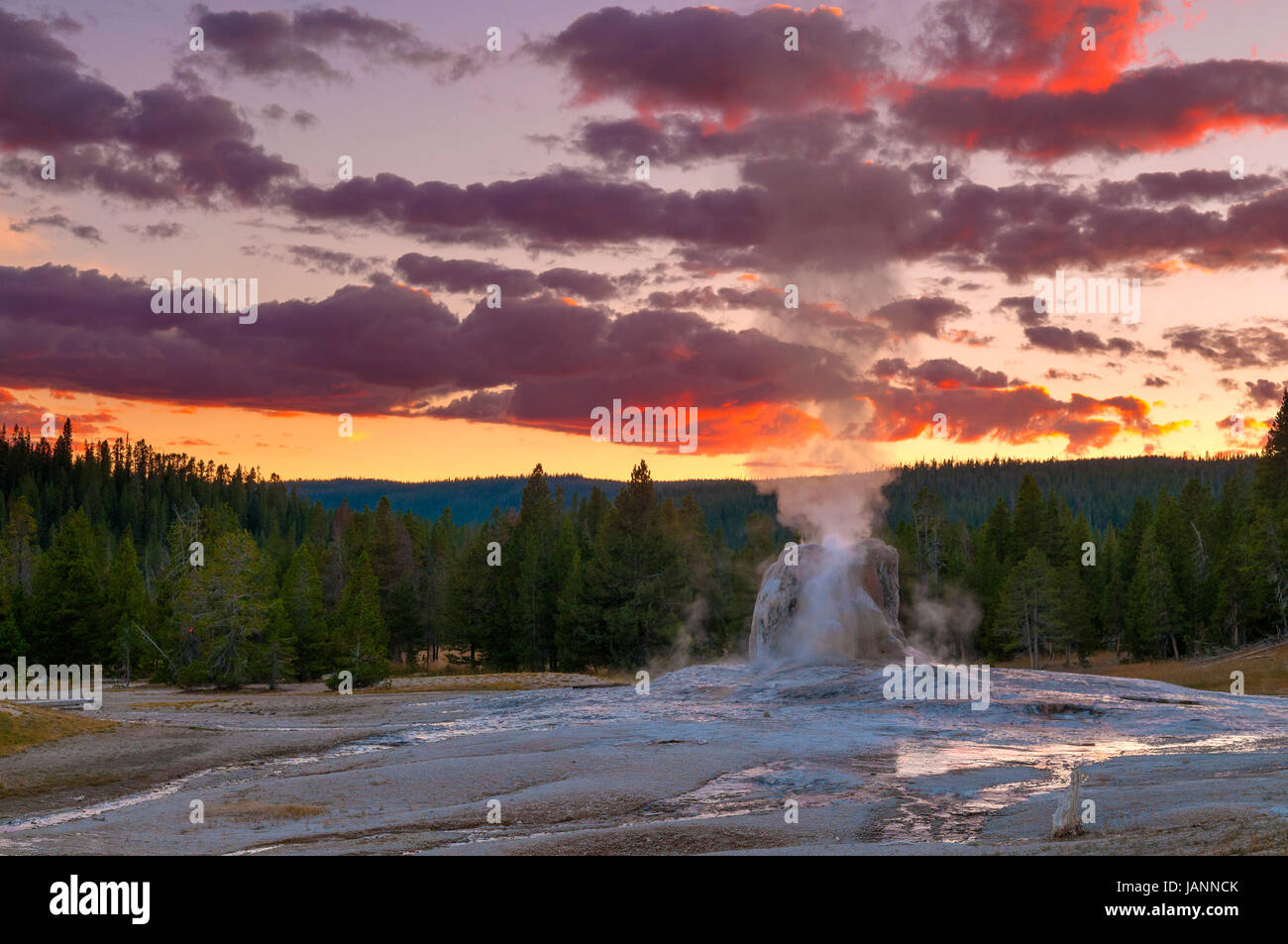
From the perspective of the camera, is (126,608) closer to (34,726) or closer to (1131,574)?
(34,726)

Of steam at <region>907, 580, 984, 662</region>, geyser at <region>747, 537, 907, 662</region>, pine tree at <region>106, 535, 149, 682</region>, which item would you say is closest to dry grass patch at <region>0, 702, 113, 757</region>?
geyser at <region>747, 537, 907, 662</region>

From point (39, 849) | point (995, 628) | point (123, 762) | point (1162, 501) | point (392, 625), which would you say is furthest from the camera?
point (1162, 501)

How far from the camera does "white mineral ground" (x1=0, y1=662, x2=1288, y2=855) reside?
1838cm

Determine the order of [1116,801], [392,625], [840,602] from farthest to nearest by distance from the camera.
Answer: [392,625], [840,602], [1116,801]

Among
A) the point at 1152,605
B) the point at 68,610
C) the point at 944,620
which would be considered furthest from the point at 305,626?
the point at 1152,605

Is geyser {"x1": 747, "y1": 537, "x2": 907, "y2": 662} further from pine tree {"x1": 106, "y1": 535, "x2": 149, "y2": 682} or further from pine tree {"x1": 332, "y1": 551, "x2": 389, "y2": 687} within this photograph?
pine tree {"x1": 106, "y1": 535, "x2": 149, "y2": 682}

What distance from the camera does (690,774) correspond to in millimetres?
26125

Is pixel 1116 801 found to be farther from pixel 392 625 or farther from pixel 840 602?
pixel 392 625

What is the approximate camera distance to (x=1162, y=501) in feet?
313

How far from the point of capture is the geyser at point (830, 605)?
1839 inches

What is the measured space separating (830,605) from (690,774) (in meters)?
22.4

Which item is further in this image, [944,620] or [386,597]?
[386,597]
